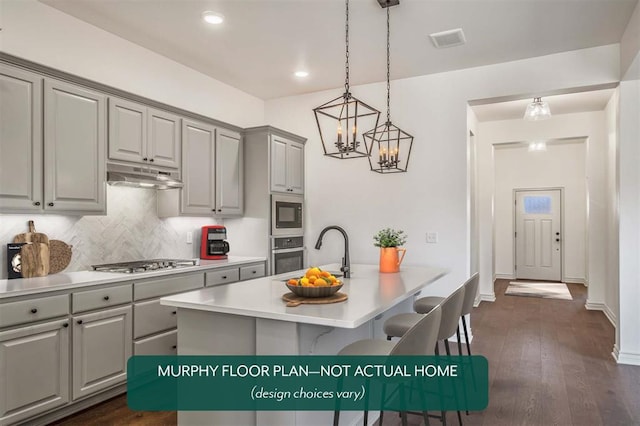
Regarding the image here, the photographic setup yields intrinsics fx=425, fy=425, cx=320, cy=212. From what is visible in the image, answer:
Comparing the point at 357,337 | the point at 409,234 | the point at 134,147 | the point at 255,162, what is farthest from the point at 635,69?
the point at 134,147

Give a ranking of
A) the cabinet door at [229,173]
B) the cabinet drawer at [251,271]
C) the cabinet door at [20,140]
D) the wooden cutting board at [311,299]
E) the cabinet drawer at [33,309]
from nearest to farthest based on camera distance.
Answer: the wooden cutting board at [311,299] < the cabinet drawer at [33,309] < the cabinet door at [20,140] < the cabinet drawer at [251,271] < the cabinet door at [229,173]

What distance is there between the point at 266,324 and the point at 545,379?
2.62 metres

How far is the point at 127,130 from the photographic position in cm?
336

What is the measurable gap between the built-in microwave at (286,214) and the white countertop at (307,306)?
154 centimetres

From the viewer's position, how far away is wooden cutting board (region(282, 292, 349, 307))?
6.87 feet

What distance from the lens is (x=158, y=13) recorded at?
10.5ft

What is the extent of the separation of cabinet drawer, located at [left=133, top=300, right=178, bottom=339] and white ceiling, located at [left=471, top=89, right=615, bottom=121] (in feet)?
14.7

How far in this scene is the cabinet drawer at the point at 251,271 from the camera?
4.19 meters

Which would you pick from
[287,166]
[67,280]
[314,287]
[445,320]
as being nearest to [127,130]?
[67,280]

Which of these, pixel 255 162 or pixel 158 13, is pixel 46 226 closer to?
pixel 158 13

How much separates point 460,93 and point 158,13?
2941mm

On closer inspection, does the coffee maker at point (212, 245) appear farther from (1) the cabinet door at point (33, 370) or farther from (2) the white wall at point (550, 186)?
(2) the white wall at point (550, 186)

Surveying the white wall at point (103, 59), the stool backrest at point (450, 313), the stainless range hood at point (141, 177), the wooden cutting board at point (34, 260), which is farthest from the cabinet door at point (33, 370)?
the stool backrest at point (450, 313)

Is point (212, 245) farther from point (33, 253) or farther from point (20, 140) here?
point (20, 140)
